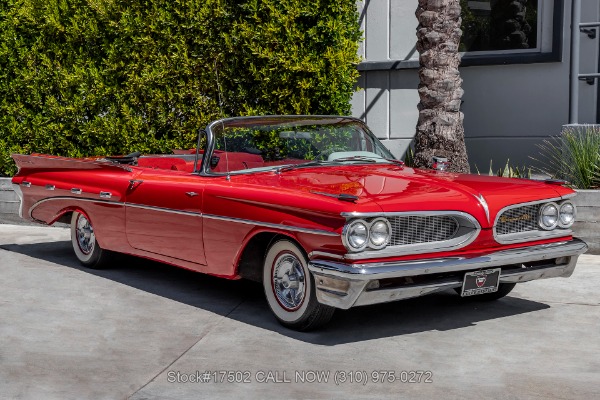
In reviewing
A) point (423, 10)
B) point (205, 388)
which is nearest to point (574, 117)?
point (423, 10)

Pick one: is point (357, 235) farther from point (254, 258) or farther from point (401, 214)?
point (254, 258)

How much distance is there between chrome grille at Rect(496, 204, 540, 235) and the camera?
627 centimetres

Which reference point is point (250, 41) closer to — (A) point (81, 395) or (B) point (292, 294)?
(B) point (292, 294)

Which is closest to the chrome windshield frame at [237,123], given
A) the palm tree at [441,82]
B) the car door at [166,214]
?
the car door at [166,214]

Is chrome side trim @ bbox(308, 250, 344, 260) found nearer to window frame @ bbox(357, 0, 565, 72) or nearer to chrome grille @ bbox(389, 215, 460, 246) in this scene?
chrome grille @ bbox(389, 215, 460, 246)

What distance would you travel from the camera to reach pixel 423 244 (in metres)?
5.91

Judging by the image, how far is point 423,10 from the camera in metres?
9.73

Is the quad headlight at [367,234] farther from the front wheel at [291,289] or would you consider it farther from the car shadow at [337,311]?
the car shadow at [337,311]

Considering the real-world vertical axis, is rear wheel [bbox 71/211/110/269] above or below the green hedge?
below

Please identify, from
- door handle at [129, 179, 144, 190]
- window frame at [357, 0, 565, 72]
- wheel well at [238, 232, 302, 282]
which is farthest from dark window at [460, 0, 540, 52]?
wheel well at [238, 232, 302, 282]

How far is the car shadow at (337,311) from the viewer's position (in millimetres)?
6258

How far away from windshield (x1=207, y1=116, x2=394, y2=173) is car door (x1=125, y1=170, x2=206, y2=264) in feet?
1.01

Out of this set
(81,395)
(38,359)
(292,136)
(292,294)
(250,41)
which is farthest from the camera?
(250,41)

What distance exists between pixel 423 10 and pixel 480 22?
93.6 inches
